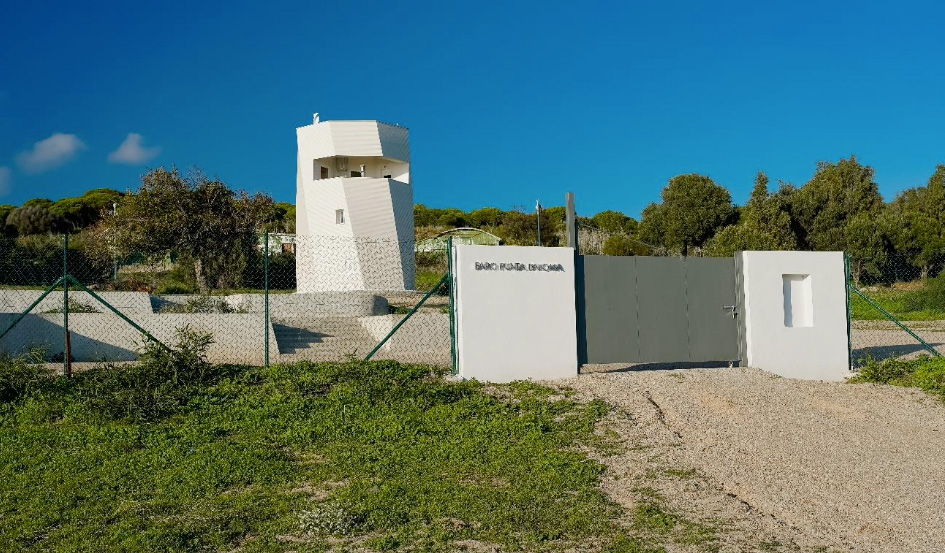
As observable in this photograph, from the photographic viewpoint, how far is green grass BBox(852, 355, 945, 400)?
1150cm

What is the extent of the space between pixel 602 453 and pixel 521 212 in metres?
42.8

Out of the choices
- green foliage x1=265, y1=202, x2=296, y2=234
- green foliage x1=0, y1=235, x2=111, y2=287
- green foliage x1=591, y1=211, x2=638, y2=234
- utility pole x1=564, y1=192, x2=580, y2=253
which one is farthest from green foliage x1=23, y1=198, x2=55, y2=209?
utility pole x1=564, y1=192, x2=580, y2=253

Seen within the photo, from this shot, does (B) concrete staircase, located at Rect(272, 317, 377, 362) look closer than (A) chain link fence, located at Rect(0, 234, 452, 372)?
No

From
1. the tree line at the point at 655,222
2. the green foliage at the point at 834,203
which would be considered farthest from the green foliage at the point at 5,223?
the green foliage at the point at 834,203

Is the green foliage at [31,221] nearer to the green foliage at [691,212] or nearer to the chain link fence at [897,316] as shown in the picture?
the green foliage at [691,212]

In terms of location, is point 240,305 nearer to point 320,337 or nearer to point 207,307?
point 207,307

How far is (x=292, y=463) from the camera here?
753 centimetres

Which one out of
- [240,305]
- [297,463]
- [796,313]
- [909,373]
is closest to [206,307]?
[240,305]

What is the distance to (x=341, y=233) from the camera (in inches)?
1107

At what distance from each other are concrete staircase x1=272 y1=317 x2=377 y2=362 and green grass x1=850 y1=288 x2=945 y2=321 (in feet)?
55.2

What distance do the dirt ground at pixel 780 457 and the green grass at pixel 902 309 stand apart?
1664cm

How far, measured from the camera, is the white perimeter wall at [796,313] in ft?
40.6

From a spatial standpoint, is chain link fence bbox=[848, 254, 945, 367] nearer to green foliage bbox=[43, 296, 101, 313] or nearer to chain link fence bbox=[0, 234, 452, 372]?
chain link fence bbox=[0, 234, 452, 372]

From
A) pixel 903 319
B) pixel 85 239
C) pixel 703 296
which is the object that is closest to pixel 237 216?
pixel 85 239
